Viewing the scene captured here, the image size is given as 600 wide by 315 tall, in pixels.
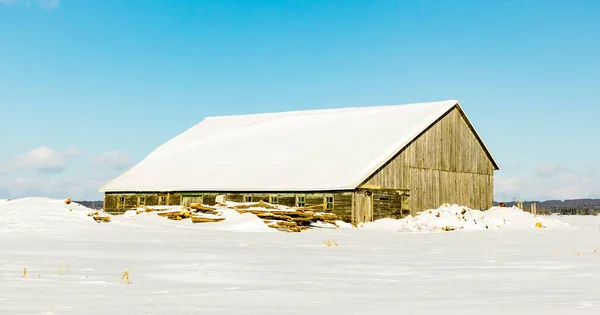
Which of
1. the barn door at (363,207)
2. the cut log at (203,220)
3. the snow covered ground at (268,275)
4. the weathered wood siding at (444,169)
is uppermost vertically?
the weathered wood siding at (444,169)

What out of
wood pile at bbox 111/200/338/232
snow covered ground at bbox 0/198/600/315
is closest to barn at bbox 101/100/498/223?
wood pile at bbox 111/200/338/232

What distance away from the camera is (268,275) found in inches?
467

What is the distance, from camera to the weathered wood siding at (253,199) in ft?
118

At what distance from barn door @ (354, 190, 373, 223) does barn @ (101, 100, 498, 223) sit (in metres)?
0.05

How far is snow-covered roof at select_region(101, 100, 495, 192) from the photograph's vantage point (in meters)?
38.1

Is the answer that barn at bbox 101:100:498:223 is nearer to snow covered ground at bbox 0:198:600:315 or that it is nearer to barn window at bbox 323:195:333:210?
barn window at bbox 323:195:333:210

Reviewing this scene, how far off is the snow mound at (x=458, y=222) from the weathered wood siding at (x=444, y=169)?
7.01 feet

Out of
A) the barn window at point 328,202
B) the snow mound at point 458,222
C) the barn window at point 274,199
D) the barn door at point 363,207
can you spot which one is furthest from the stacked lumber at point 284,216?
the barn window at point 274,199

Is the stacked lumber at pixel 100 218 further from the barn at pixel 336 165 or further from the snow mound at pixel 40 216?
the barn at pixel 336 165

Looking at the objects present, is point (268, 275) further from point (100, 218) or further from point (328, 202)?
point (328, 202)

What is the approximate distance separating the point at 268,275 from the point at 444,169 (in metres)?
32.2

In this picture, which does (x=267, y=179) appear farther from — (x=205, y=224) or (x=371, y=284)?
(x=371, y=284)

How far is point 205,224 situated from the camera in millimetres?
29750

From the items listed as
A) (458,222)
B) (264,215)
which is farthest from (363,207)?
(264,215)
